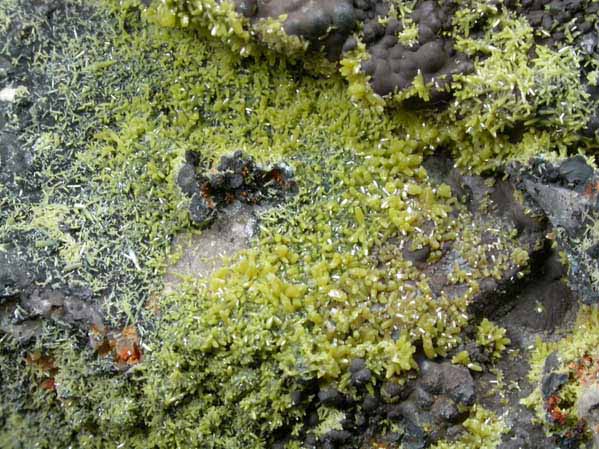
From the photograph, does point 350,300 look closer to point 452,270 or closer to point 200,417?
point 452,270

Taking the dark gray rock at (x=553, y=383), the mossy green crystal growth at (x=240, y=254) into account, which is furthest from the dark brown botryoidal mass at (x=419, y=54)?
the dark gray rock at (x=553, y=383)

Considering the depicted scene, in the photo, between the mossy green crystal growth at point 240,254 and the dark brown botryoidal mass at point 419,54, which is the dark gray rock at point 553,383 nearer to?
the mossy green crystal growth at point 240,254

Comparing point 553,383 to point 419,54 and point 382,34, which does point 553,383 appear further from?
point 382,34

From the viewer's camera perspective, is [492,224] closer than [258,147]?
Yes

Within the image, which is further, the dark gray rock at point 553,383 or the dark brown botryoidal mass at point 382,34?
the dark brown botryoidal mass at point 382,34

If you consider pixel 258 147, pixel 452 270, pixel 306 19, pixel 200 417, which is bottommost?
pixel 200 417

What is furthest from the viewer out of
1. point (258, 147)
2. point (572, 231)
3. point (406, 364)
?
point (258, 147)

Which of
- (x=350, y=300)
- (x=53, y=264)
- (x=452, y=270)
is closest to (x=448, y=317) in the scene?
(x=452, y=270)

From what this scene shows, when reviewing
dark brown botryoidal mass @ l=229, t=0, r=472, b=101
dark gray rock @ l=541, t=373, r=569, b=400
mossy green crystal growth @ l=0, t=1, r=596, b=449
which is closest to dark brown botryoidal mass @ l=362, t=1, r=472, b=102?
dark brown botryoidal mass @ l=229, t=0, r=472, b=101
